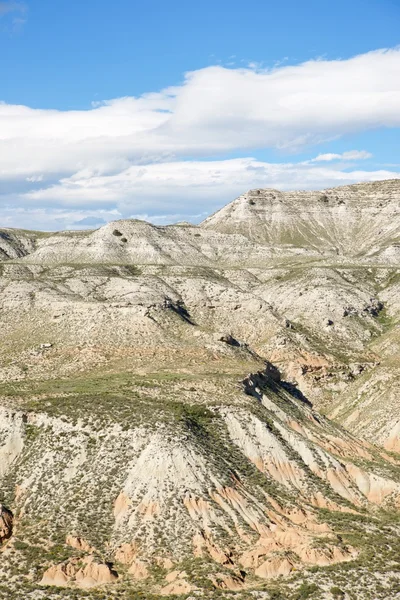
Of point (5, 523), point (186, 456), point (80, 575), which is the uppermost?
point (186, 456)

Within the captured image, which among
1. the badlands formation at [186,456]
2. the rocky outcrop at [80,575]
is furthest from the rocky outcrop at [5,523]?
the rocky outcrop at [80,575]

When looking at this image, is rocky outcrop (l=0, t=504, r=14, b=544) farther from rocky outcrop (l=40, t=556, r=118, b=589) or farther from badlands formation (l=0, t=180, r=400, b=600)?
rocky outcrop (l=40, t=556, r=118, b=589)

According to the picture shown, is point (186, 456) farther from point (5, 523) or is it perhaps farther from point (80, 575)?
point (5, 523)

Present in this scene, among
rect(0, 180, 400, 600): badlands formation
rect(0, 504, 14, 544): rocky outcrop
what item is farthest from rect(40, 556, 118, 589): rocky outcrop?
rect(0, 504, 14, 544): rocky outcrop

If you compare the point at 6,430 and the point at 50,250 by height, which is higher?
the point at 50,250

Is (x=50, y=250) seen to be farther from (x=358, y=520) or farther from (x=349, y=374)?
(x=358, y=520)

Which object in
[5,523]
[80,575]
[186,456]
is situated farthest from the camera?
[186,456]

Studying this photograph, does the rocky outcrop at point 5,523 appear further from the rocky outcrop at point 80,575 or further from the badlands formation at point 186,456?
the rocky outcrop at point 80,575

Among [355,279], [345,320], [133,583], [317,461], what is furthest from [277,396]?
[355,279]

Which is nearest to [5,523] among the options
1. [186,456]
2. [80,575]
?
[80,575]
